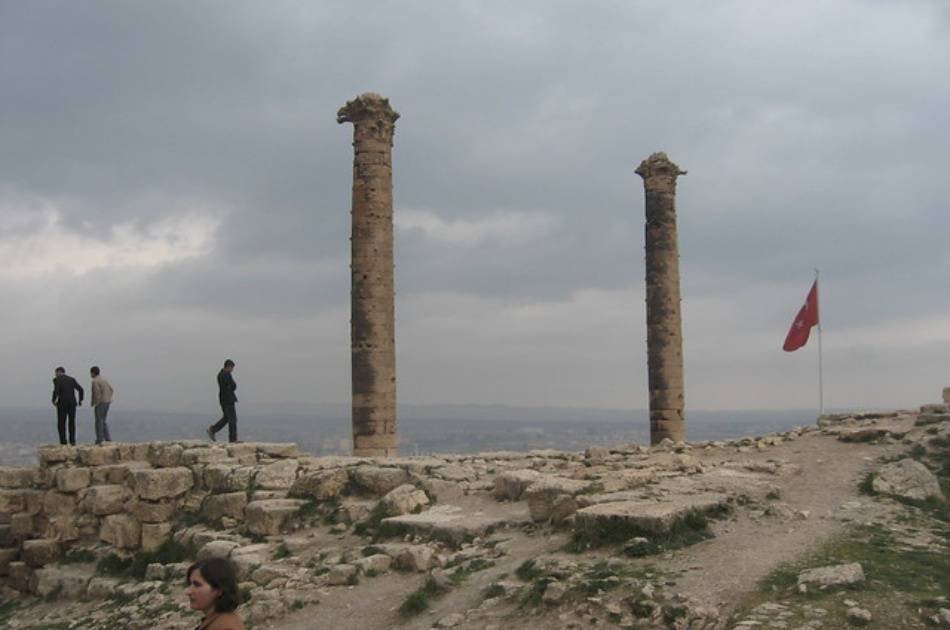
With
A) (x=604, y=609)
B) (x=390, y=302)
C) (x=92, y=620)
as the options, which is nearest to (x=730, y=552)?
(x=604, y=609)

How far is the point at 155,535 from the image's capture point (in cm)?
1536

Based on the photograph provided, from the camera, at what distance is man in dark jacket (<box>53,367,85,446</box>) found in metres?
19.6

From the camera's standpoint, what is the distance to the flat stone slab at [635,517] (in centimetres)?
1010

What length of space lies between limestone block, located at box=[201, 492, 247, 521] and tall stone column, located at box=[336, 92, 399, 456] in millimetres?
6903

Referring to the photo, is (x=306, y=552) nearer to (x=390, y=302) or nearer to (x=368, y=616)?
(x=368, y=616)

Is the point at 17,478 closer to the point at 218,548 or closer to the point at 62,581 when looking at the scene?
the point at 62,581

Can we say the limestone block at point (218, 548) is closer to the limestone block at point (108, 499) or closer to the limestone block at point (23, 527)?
the limestone block at point (108, 499)

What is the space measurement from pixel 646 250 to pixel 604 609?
1983cm

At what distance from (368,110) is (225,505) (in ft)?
35.2

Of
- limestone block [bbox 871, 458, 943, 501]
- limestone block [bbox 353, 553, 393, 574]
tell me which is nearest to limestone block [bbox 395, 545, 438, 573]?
limestone block [bbox 353, 553, 393, 574]

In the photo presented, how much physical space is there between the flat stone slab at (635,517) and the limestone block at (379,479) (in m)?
4.27

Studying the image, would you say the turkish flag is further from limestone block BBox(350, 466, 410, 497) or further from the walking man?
the walking man

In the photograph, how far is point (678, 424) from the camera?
88.1 feet

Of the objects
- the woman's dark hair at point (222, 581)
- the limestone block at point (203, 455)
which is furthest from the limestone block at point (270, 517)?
the woman's dark hair at point (222, 581)
